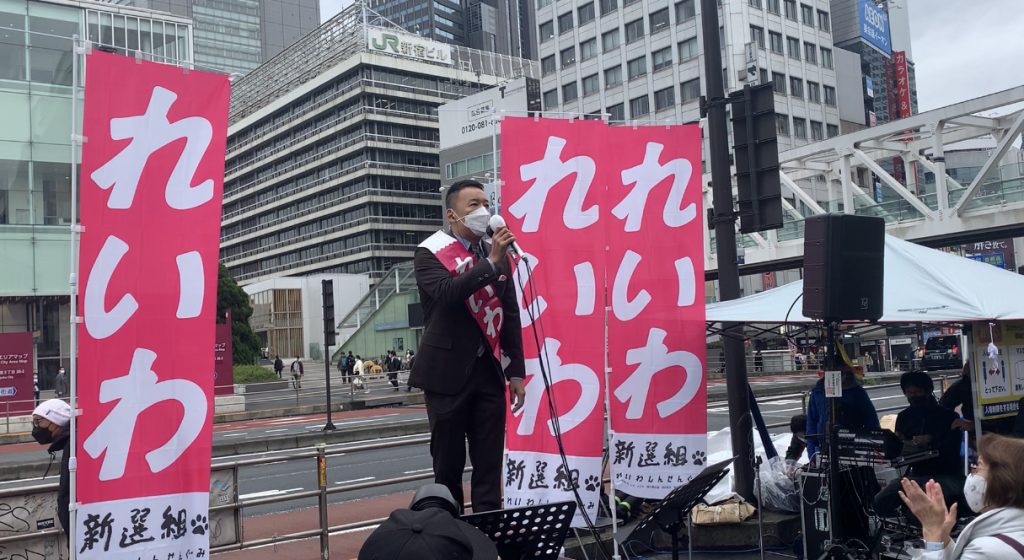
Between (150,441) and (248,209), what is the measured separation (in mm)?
106568

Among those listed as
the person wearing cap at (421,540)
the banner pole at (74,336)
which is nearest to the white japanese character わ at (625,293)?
the banner pole at (74,336)

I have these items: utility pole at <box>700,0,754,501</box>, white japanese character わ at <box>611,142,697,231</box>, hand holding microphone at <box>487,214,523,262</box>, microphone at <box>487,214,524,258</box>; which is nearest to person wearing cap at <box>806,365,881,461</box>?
utility pole at <box>700,0,754,501</box>

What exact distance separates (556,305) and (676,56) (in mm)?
64857

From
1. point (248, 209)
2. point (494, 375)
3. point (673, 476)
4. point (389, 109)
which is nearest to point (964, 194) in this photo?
point (673, 476)

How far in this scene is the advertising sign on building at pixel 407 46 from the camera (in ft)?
282

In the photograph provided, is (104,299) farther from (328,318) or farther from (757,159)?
(328,318)

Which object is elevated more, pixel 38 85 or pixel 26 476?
pixel 38 85

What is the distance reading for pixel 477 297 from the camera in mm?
4262

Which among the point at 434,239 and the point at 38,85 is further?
the point at 38,85

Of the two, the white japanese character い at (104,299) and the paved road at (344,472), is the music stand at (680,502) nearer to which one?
the white japanese character い at (104,299)

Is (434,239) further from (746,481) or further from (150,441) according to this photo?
(746,481)

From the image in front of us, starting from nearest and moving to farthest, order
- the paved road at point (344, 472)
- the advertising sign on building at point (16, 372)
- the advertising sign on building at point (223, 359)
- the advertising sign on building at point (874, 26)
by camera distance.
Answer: the paved road at point (344, 472) < the advertising sign on building at point (16, 372) < the advertising sign on building at point (223, 359) < the advertising sign on building at point (874, 26)

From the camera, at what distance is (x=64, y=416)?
18.3 feet

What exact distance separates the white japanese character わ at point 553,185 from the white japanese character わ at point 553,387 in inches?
30.3
